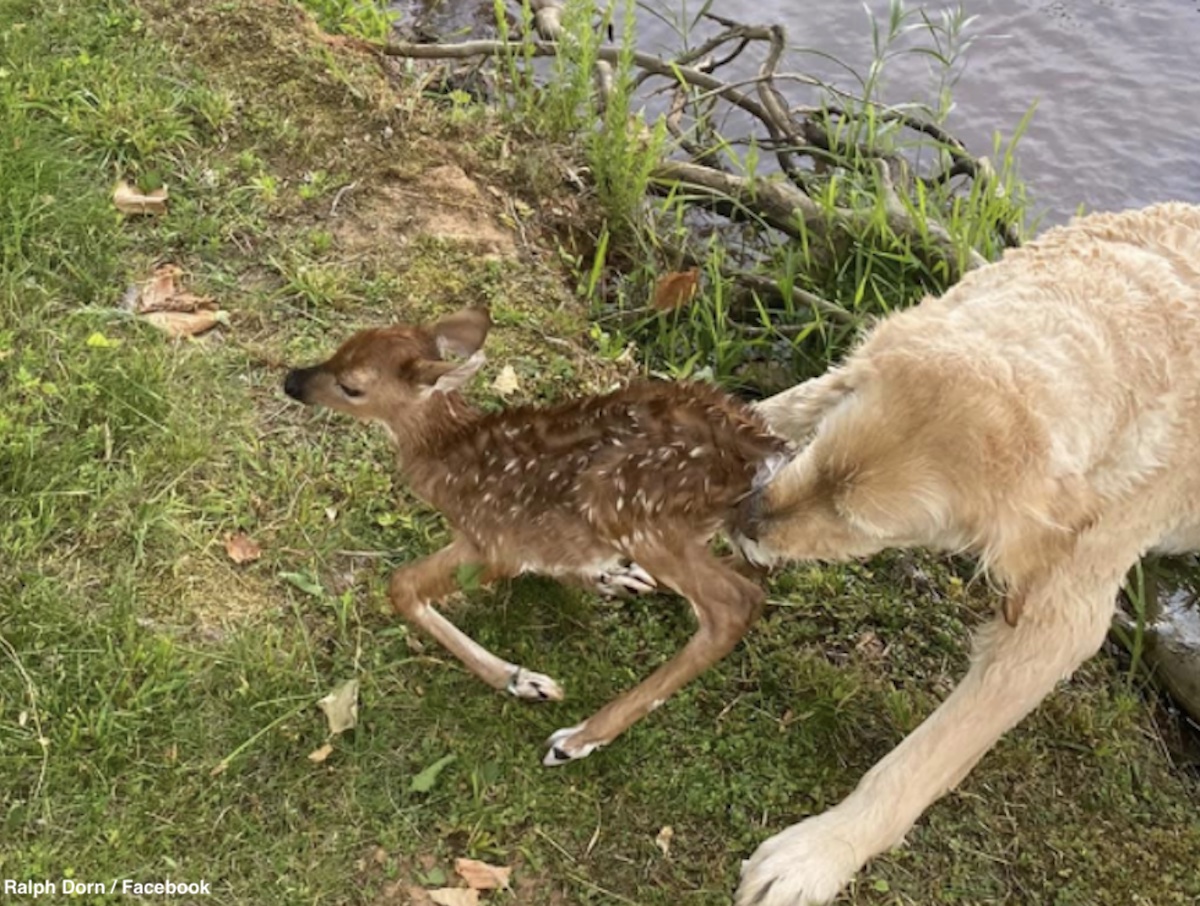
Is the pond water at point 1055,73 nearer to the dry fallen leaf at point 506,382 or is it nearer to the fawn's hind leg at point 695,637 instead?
the dry fallen leaf at point 506,382

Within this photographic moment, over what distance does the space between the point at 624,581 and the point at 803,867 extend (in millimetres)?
1115

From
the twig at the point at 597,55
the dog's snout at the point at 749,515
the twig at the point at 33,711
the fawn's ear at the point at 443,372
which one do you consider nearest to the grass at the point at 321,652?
the twig at the point at 33,711

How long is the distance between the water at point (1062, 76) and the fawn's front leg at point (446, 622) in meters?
4.19

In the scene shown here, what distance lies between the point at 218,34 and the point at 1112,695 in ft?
14.9

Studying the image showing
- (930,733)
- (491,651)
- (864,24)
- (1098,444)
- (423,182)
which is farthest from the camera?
(864,24)

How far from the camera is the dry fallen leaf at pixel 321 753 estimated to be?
3520 mm

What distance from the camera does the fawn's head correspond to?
376 cm

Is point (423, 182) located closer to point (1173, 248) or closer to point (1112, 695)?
point (1173, 248)

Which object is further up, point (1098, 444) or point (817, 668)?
point (1098, 444)

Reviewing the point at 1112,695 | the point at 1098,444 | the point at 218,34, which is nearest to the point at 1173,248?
the point at 1098,444

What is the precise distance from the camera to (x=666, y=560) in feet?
11.9

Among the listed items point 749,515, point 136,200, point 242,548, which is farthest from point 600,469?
point 136,200

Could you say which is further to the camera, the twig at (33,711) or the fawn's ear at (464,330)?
the fawn's ear at (464,330)

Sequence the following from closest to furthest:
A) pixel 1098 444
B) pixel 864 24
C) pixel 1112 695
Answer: pixel 1098 444
pixel 1112 695
pixel 864 24
